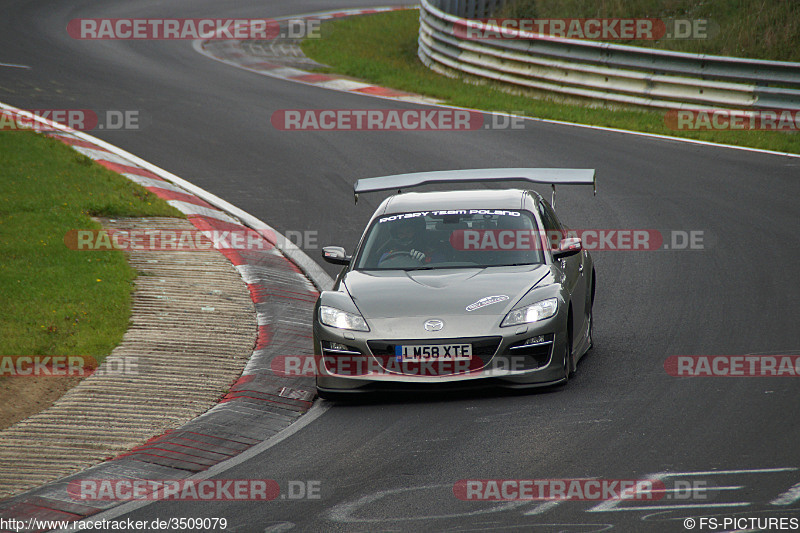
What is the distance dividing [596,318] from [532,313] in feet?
7.68

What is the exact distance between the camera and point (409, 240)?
29.8 ft

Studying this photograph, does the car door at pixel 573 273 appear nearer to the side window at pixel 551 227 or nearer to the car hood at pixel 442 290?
the side window at pixel 551 227

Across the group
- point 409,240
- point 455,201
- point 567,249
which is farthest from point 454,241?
point 567,249

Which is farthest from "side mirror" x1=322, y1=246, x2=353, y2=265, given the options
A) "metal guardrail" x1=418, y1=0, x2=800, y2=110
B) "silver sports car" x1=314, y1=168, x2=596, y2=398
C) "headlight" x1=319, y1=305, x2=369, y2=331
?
"metal guardrail" x1=418, y1=0, x2=800, y2=110

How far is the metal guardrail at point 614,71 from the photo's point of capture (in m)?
18.2

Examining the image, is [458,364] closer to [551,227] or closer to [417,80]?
[551,227]

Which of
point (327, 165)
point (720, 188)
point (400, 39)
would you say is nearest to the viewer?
point (720, 188)

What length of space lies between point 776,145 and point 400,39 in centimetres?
1499

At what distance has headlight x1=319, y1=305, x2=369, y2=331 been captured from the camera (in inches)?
317

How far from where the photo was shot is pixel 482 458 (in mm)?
6664

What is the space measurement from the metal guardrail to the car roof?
10.1 m

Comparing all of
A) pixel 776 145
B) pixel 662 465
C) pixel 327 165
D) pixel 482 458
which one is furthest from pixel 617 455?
pixel 776 145

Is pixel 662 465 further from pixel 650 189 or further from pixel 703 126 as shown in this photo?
pixel 703 126

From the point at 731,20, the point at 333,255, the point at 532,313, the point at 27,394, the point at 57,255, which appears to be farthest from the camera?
the point at 731,20
